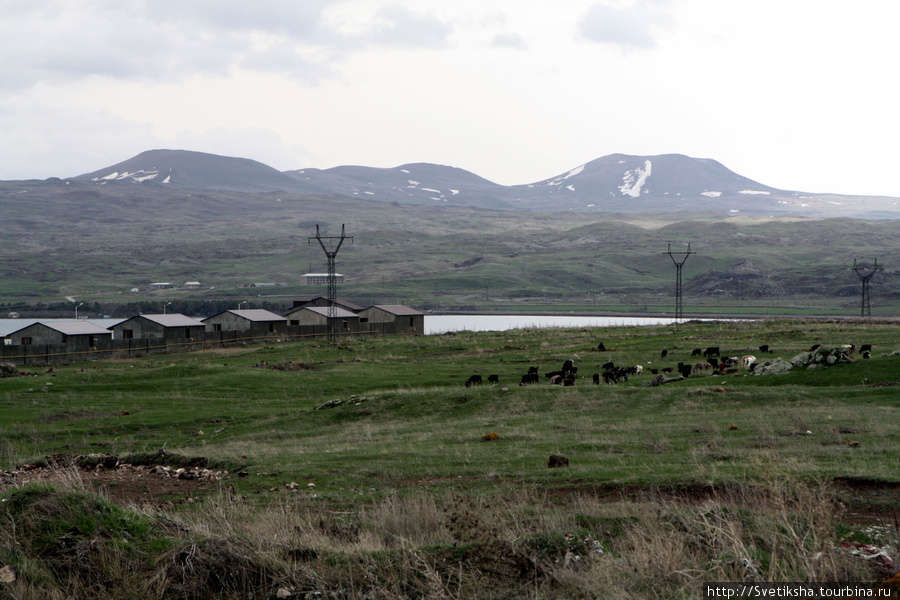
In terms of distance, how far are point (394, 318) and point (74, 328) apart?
117ft

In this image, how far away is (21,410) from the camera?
32156 millimetres

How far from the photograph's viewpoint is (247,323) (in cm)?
8388

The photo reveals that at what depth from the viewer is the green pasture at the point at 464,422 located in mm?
16938

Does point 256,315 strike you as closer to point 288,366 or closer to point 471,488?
point 288,366

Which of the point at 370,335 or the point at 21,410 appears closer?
the point at 21,410

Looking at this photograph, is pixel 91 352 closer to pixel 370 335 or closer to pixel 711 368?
pixel 370 335

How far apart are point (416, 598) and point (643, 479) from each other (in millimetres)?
7106

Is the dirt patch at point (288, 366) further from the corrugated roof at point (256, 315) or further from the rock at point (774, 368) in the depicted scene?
the corrugated roof at point (256, 315)

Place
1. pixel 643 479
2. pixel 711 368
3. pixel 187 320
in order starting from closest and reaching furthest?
pixel 643 479
pixel 711 368
pixel 187 320

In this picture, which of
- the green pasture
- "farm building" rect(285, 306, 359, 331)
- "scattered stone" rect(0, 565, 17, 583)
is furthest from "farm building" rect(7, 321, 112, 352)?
"scattered stone" rect(0, 565, 17, 583)

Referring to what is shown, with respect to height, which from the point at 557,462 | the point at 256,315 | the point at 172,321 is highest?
the point at 557,462

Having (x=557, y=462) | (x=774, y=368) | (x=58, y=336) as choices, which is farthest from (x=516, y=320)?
(x=557, y=462)

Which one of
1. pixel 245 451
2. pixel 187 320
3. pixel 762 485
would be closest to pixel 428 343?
pixel 187 320

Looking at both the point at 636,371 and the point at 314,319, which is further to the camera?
the point at 314,319
